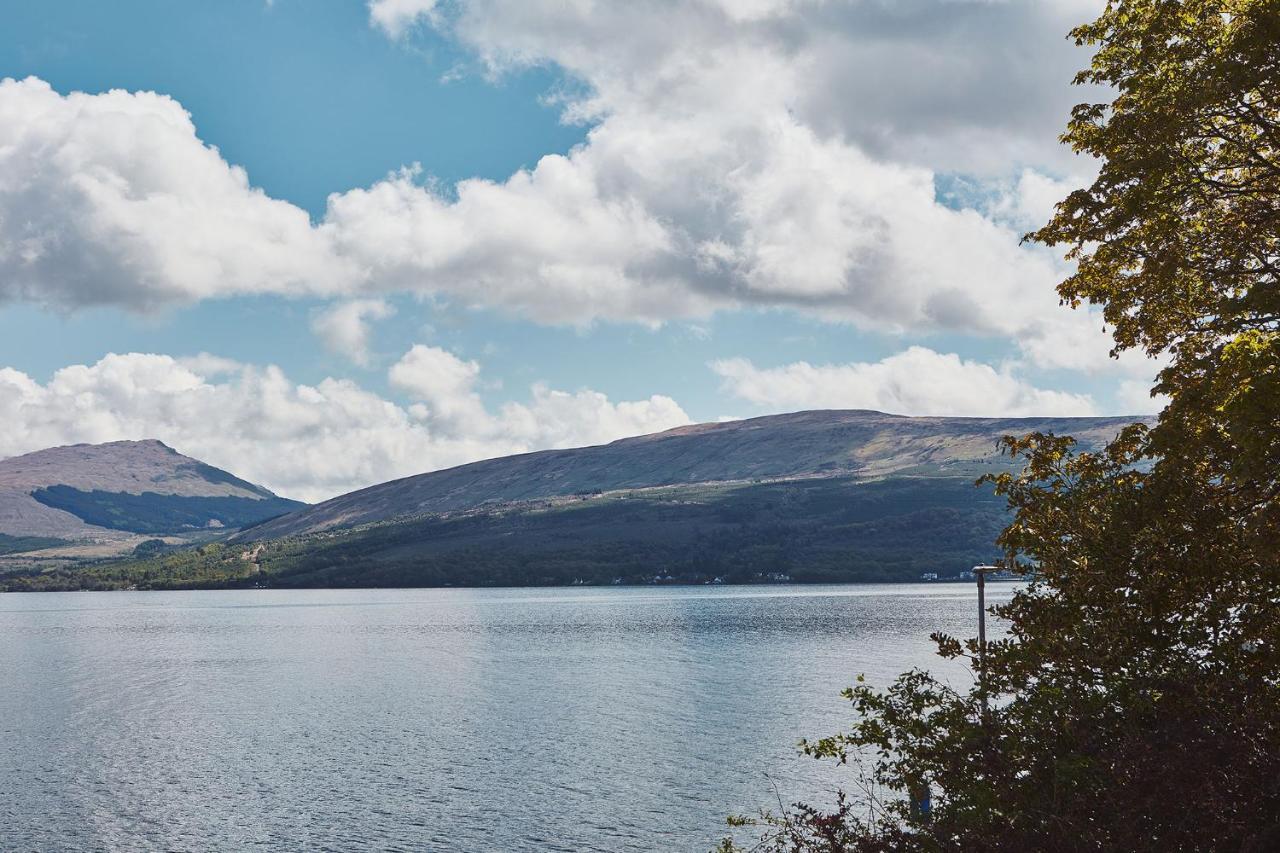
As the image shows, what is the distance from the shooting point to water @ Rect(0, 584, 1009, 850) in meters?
56.7

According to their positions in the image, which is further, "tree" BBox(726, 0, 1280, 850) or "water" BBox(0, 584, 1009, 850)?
"water" BBox(0, 584, 1009, 850)

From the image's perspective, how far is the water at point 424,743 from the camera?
5669 centimetres

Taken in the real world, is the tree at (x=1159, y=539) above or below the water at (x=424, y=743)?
above

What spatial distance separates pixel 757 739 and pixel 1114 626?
190 feet

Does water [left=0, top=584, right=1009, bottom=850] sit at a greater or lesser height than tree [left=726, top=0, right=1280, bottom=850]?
lesser

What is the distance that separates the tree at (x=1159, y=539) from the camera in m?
20.2

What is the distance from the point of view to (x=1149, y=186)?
24.0m

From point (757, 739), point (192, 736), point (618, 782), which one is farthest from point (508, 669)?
point (618, 782)

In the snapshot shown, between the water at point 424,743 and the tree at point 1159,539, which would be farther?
the water at point 424,743

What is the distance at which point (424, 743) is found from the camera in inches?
3226

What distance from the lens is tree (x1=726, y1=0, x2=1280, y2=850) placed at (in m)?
20.2

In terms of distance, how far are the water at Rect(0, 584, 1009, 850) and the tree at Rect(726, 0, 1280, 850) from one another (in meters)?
30.9

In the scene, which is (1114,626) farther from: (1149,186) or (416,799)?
(416,799)

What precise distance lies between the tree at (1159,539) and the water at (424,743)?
3090 centimetres
